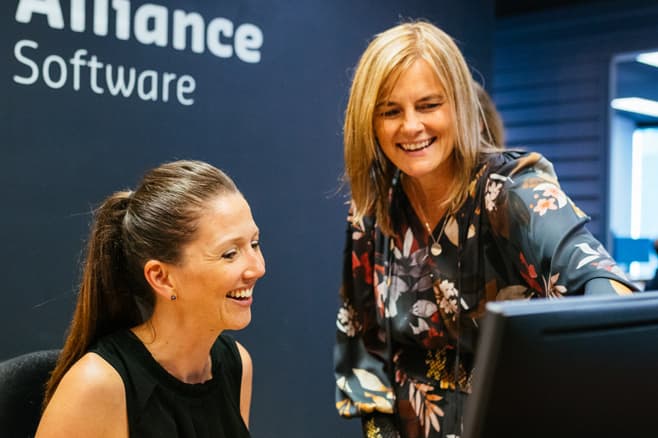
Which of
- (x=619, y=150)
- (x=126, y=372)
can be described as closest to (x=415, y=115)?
(x=126, y=372)

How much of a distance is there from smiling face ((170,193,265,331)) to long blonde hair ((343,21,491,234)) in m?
0.39

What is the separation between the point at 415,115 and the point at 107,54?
1393 millimetres

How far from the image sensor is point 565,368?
816 mm

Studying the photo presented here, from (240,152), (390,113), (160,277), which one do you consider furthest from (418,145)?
(240,152)

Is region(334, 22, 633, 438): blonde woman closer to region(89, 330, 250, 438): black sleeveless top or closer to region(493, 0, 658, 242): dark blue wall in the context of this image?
region(89, 330, 250, 438): black sleeveless top

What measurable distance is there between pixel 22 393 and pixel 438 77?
1181 millimetres

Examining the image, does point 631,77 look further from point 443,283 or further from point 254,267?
point 254,267

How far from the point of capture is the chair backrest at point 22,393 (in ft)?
5.76

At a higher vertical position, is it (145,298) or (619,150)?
(619,150)

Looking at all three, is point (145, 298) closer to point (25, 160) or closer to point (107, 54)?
point (25, 160)

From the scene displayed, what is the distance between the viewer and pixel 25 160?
2.66 metres

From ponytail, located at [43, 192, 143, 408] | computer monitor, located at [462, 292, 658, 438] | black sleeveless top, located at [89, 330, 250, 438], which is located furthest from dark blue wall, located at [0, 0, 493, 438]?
computer monitor, located at [462, 292, 658, 438]

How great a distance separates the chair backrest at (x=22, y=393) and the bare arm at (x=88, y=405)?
13cm

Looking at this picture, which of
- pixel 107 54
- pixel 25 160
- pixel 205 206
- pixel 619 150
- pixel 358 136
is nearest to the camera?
pixel 205 206
